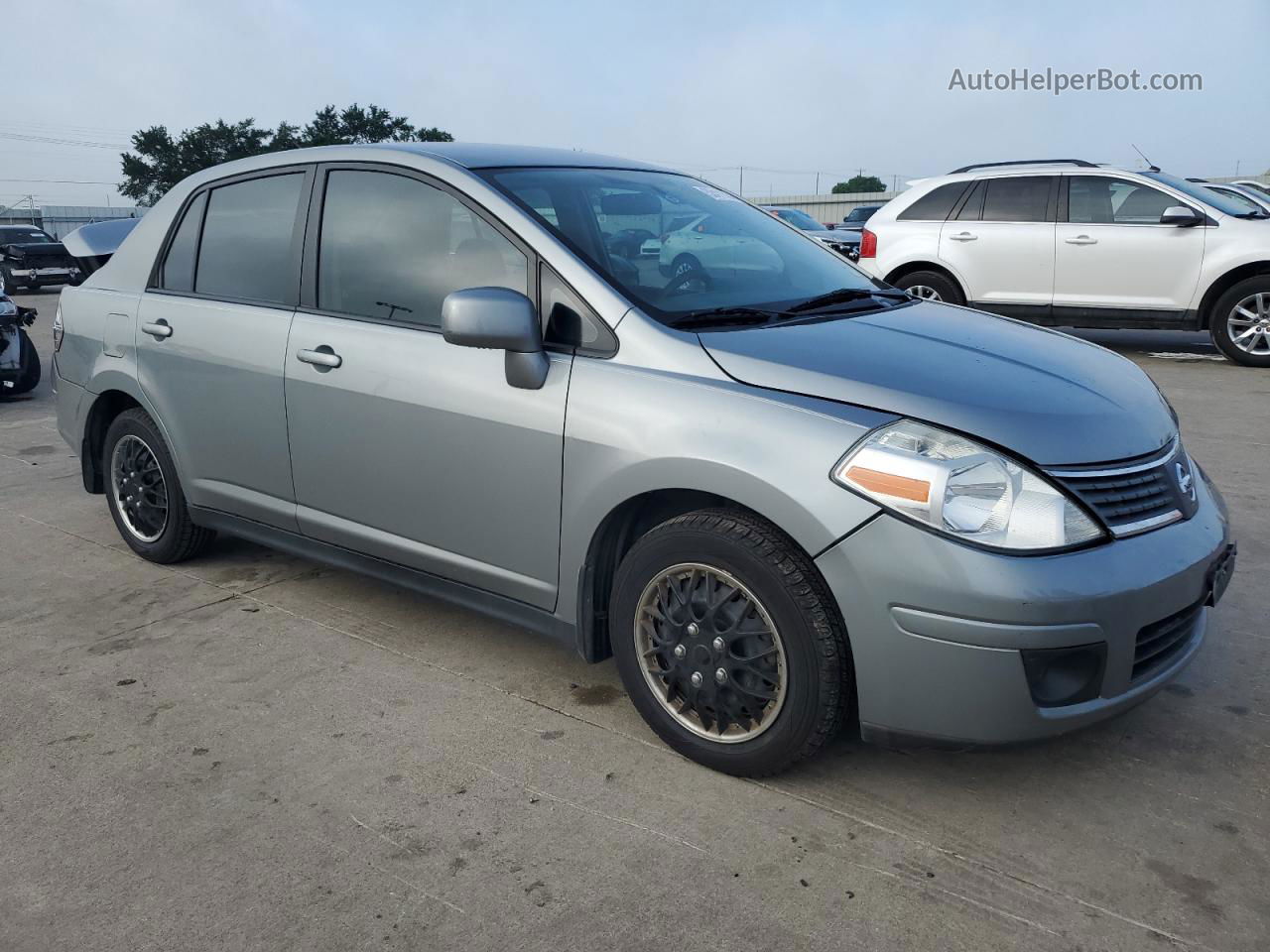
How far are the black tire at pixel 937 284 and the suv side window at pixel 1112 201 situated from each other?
1210 mm

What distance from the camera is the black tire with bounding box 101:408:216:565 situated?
4.63 m

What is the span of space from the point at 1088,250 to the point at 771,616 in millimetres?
8745

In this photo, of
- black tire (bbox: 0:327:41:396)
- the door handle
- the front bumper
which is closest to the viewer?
the front bumper

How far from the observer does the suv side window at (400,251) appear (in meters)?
3.46

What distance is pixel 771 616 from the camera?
282 centimetres

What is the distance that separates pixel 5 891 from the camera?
2574 millimetres

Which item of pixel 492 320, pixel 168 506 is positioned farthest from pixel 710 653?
pixel 168 506

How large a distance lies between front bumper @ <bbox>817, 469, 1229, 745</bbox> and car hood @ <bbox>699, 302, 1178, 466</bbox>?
0.29 m

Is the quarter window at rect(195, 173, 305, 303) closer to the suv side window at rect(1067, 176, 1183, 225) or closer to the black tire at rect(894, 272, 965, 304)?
the black tire at rect(894, 272, 965, 304)

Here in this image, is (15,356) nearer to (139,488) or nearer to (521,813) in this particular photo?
(139,488)

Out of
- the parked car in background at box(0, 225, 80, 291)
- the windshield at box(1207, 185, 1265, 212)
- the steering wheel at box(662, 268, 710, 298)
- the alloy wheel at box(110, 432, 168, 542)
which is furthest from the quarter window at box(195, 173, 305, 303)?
the parked car in background at box(0, 225, 80, 291)

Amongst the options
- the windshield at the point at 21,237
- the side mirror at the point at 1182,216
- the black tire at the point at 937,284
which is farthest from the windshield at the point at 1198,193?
the windshield at the point at 21,237

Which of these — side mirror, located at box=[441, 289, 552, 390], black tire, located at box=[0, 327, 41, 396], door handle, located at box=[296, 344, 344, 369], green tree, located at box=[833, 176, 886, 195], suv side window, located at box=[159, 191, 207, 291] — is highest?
green tree, located at box=[833, 176, 886, 195]

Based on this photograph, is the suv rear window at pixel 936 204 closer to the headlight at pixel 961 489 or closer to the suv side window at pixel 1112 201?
the suv side window at pixel 1112 201
